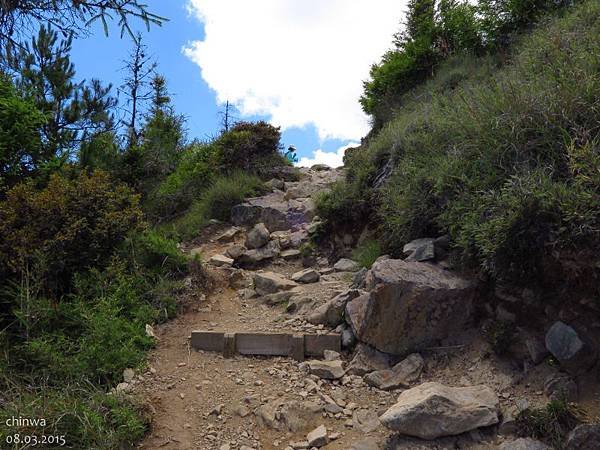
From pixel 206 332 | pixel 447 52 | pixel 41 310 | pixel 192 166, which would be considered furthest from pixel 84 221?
pixel 447 52

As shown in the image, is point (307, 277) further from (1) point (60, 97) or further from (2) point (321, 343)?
(1) point (60, 97)

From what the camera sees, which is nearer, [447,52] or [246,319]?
[246,319]

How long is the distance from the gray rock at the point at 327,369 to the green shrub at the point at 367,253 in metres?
1.81

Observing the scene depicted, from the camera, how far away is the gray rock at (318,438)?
3.48 m

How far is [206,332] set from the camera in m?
5.09

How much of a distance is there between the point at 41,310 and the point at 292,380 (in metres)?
2.71

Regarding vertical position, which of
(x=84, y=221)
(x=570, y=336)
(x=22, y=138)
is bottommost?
(x=570, y=336)

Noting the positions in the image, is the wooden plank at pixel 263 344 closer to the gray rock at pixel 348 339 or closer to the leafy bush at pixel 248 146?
the gray rock at pixel 348 339

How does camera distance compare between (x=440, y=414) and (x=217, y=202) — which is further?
(x=217, y=202)

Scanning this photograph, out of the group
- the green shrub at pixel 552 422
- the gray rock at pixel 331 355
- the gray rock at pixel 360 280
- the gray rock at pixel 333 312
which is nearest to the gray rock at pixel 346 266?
the gray rock at pixel 360 280

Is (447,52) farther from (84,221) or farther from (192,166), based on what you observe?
(84,221)

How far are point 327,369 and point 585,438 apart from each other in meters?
2.05

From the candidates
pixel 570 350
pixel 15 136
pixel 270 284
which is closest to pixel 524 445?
pixel 570 350

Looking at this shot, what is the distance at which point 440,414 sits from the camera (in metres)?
3.21
